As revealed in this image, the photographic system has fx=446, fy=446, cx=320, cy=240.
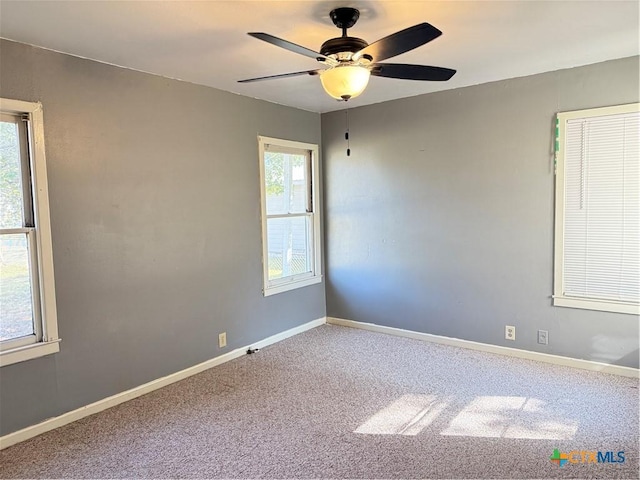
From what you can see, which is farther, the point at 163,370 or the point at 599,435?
the point at 163,370

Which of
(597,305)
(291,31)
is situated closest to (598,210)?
(597,305)

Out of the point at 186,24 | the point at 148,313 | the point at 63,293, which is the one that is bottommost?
the point at 148,313

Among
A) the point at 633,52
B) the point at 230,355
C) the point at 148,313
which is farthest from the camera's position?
the point at 230,355

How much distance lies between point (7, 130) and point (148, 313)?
1493mm

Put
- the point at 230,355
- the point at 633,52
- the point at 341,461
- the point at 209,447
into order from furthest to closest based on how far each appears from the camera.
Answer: the point at 230,355 → the point at 633,52 → the point at 209,447 → the point at 341,461

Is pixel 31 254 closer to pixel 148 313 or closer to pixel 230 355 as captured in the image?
pixel 148 313

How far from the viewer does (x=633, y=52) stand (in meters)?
3.09

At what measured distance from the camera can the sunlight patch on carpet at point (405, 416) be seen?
2.69 metres

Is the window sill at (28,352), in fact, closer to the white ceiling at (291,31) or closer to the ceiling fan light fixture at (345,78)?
the white ceiling at (291,31)

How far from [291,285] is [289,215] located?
2.38 feet

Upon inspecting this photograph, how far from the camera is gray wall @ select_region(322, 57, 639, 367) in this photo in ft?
11.6

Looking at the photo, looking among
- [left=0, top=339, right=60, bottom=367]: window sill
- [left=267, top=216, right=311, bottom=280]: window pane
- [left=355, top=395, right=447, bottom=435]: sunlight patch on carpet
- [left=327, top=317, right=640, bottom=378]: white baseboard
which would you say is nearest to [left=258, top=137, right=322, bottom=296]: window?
[left=267, top=216, right=311, bottom=280]: window pane

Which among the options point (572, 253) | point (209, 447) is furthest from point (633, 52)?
point (209, 447)

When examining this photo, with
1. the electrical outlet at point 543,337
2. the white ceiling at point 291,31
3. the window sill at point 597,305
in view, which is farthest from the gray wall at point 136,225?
the window sill at point 597,305
